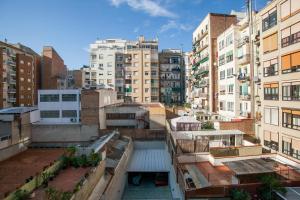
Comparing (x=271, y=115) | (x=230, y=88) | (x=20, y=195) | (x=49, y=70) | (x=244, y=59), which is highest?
(x=49, y=70)

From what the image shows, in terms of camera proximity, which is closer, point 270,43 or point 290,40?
point 290,40

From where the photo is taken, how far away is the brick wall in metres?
36.4

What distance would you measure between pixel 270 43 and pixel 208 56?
24.2 m

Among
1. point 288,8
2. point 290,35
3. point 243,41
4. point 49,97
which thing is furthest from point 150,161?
point 49,97

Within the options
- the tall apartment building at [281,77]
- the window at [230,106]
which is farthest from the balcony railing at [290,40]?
the window at [230,106]

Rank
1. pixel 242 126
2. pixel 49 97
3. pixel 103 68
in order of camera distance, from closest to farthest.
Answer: pixel 242 126 < pixel 49 97 < pixel 103 68

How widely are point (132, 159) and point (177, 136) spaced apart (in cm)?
701

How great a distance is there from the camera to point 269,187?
63.9 ft

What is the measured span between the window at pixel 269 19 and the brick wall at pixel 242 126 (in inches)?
496

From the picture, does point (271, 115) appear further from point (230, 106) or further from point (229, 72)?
point (229, 72)

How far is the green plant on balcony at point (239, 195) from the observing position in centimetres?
1911

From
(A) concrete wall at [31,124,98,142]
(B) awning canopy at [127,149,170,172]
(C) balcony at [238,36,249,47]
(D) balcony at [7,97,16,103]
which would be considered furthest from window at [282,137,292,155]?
(D) balcony at [7,97,16,103]

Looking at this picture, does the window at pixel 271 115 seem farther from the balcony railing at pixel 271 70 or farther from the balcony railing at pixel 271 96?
the balcony railing at pixel 271 70

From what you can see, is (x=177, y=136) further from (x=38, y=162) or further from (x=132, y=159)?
(x=38, y=162)
